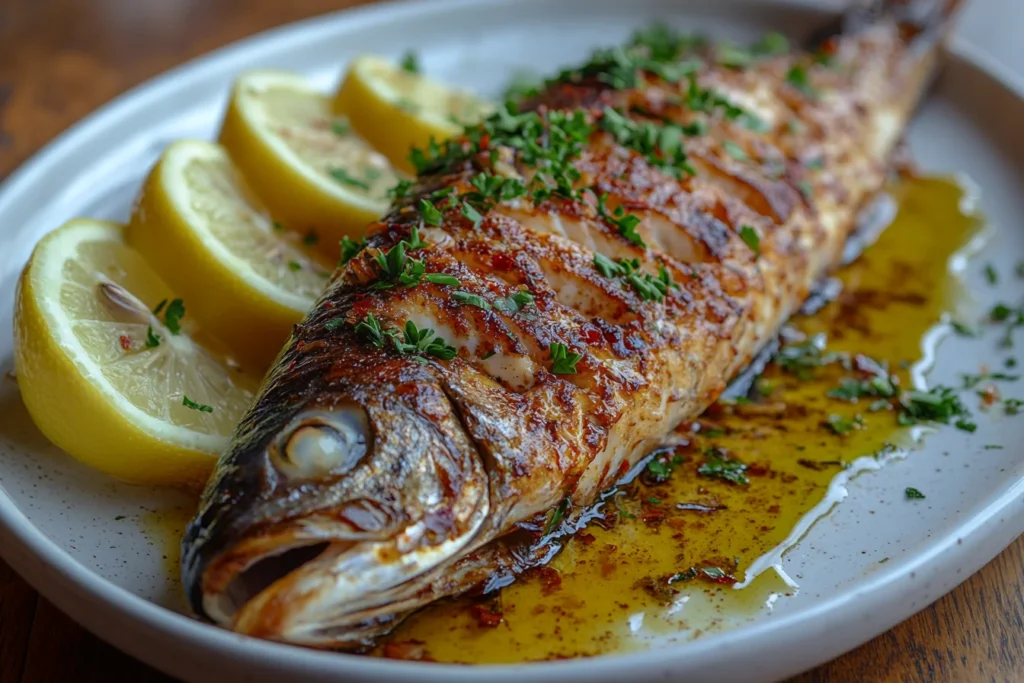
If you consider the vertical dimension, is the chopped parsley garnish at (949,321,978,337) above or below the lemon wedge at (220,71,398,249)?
above

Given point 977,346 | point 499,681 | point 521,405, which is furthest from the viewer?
point 977,346

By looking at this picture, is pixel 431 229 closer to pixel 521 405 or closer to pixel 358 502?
pixel 521 405

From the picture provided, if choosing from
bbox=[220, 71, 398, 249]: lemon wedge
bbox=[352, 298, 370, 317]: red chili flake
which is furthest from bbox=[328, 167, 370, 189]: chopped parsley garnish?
bbox=[352, 298, 370, 317]: red chili flake

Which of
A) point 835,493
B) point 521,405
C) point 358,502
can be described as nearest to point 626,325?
point 521,405

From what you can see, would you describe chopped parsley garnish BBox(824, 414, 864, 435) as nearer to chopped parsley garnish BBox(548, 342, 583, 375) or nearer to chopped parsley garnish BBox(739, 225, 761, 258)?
chopped parsley garnish BBox(739, 225, 761, 258)

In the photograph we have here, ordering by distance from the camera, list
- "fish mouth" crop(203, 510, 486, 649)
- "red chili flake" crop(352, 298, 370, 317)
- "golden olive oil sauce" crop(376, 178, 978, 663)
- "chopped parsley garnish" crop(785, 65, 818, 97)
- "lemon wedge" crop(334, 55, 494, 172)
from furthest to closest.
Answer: "chopped parsley garnish" crop(785, 65, 818, 97) → "lemon wedge" crop(334, 55, 494, 172) → "red chili flake" crop(352, 298, 370, 317) → "golden olive oil sauce" crop(376, 178, 978, 663) → "fish mouth" crop(203, 510, 486, 649)

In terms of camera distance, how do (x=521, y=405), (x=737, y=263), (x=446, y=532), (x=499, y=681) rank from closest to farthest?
(x=499, y=681)
(x=446, y=532)
(x=521, y=405)
(x=737, y=263)

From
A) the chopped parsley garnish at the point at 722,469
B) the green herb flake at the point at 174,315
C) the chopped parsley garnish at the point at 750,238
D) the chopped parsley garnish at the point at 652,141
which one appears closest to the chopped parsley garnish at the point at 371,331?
the green herb flake at the point at 174,315
